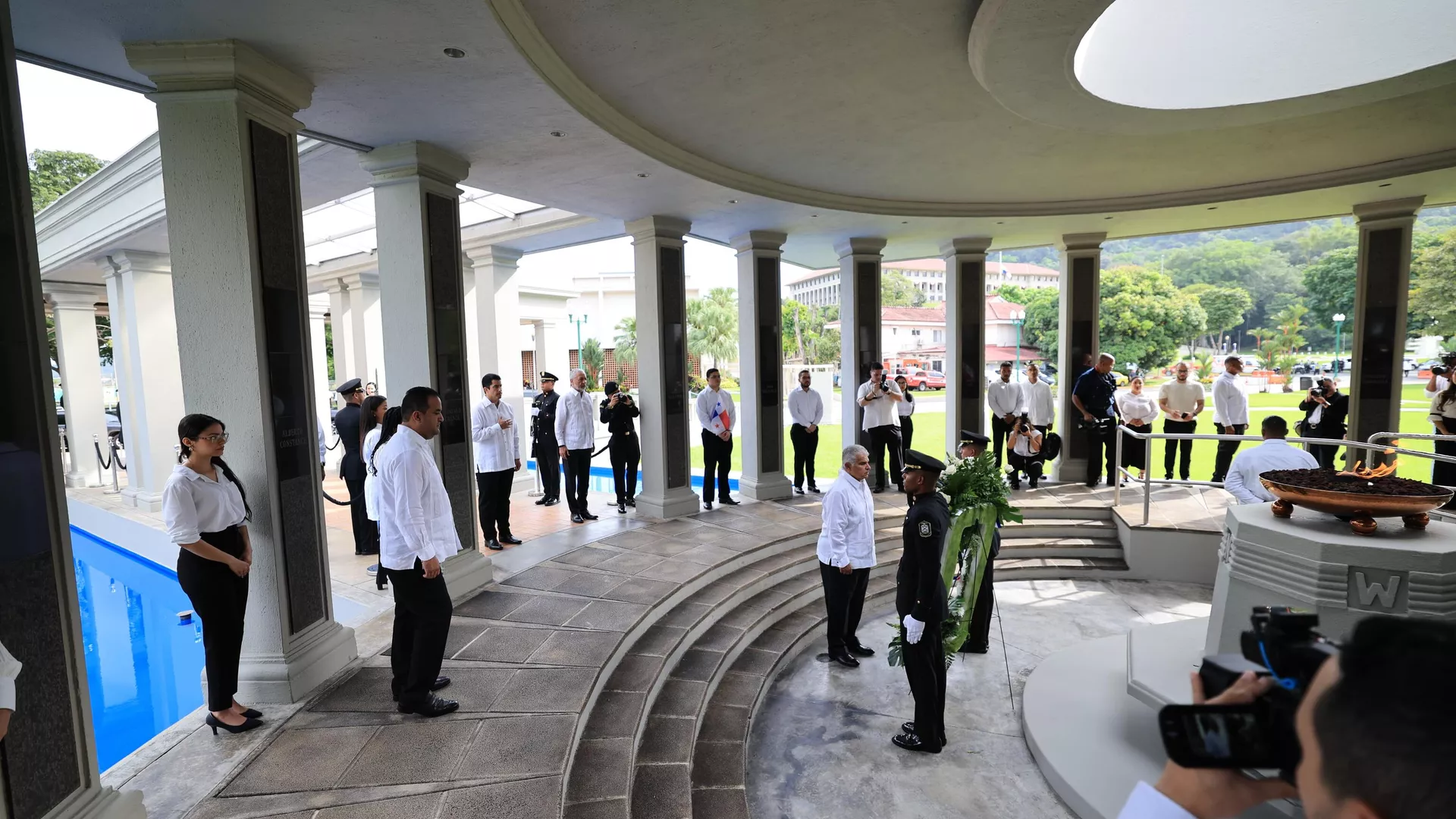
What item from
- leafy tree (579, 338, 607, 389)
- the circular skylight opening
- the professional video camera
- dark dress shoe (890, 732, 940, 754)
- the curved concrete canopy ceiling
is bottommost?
dark dress shoe (890, 732, 940, 754)

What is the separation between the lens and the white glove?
438 cm

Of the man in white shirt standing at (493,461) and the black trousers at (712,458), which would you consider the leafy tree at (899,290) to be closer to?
the black trousers at (712,458)

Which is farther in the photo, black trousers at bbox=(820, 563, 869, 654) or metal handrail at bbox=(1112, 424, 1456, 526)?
metal handrail at bbox=(1112, 424, 1456, 526)

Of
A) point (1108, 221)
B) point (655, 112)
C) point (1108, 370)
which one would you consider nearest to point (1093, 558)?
point (1108, 370)

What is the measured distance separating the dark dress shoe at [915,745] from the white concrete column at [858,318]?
602cm

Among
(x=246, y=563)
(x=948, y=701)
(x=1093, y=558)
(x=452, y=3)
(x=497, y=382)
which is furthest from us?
(x=1093, y=558)

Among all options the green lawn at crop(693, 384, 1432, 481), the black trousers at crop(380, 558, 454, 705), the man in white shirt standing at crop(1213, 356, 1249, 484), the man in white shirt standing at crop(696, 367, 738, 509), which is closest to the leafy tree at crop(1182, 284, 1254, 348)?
the green lawn at crop(693, 384, 1432, 481)

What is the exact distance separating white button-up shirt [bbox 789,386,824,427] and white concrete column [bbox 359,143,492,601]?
5044mm

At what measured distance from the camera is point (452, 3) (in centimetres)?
340

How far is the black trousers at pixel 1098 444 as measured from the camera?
973 cm

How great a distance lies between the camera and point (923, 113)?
19.2 ft

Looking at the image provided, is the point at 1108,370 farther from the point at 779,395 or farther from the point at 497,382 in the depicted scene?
the point at 497,382

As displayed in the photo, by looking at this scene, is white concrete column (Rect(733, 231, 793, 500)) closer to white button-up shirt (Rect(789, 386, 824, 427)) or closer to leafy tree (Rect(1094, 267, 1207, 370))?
white button-up shirt (Rect(789, 386, 824, 427))

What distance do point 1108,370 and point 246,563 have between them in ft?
33.0
